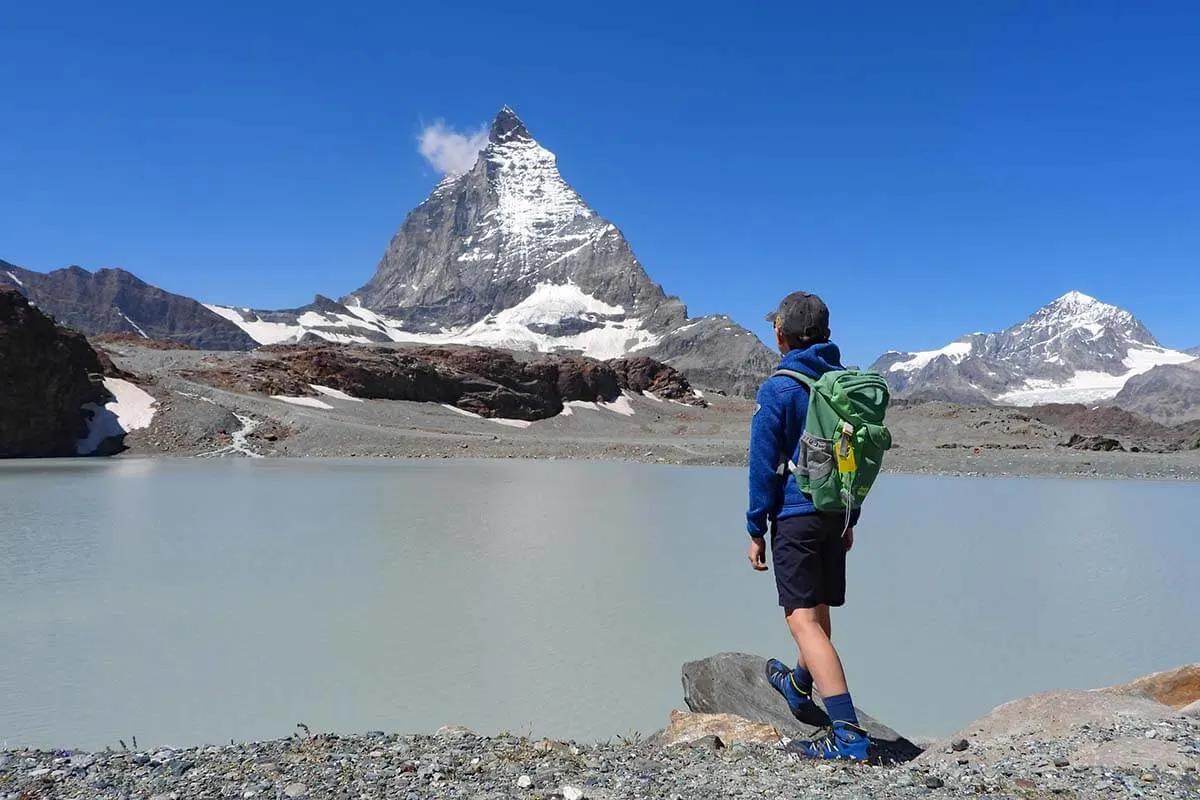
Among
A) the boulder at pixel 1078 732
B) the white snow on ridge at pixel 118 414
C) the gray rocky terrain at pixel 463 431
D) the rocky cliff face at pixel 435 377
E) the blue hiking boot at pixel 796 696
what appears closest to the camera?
the boulder at pixel 1078 732

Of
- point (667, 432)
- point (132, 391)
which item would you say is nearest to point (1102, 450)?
point (667, 432)

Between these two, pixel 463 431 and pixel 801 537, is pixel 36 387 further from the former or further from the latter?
pixel 801 537

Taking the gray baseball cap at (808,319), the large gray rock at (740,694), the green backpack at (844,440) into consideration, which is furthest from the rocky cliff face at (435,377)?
the green backpack at (844,440)

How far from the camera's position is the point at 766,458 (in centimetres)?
397

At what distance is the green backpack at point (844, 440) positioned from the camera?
3727 mm

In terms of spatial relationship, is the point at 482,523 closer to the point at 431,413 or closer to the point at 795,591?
the point at 795,591

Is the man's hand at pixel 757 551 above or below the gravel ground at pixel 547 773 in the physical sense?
above

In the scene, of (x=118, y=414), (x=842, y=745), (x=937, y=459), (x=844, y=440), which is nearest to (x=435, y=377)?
(x=118, y=414)

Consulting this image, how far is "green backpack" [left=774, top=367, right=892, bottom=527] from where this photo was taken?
3.73 meters

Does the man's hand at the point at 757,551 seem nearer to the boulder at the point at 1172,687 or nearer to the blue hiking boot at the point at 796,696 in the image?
the blue hiking boot at the point at 796,696

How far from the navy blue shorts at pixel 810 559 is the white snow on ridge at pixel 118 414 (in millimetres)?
46834

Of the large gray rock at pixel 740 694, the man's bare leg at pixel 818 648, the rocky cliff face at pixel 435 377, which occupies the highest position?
the rocky cliff face at pixel 435 377

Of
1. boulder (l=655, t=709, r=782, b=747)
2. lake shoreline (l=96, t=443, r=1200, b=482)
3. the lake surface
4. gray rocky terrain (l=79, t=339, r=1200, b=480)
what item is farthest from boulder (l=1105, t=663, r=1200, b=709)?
gray rocky terrain (l=79, t=339, r=1200, b=480)

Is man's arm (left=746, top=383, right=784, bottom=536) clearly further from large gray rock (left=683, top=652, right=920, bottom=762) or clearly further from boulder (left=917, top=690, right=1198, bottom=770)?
large gray rock (left=683, top=652, right=920, bottom=762)
